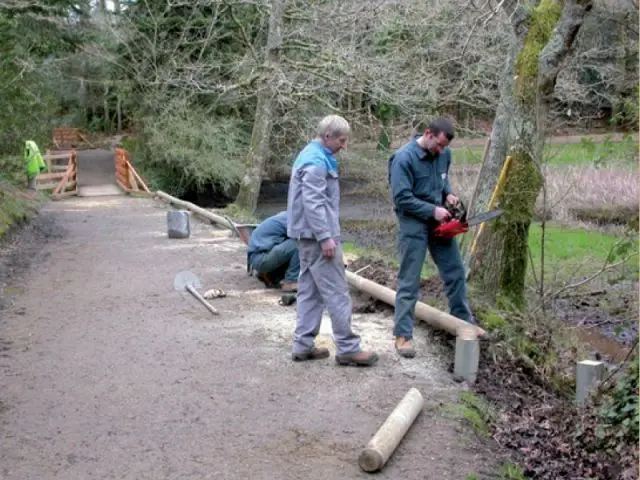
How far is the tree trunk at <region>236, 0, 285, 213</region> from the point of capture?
72.5 feet

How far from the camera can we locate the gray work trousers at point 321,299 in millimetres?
6410

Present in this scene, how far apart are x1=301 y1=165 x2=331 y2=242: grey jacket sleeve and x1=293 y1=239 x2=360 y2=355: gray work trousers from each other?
0.20 metres

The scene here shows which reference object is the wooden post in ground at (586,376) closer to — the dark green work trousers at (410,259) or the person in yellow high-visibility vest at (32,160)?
the dark green work trousers at (410,259)

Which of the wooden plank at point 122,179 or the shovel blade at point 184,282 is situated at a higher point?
the shovel blade at point 184,282

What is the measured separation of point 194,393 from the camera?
6.02m

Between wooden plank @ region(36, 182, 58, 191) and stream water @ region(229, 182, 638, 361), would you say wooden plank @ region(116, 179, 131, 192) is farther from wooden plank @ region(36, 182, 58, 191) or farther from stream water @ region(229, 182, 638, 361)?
stream water @ region(229, 182, 638, 361)

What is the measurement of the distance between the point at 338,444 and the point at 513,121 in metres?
5.33

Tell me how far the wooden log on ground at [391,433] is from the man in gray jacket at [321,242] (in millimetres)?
963

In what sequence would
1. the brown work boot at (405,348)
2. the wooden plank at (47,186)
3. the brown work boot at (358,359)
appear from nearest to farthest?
1. the brown work boot at (358,359)
2. the brown work boot at (405,348)
3. the wooden plank at (47,186)

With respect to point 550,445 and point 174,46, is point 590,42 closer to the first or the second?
point 174,46

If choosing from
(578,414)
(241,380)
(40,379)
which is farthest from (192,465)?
(578,414)

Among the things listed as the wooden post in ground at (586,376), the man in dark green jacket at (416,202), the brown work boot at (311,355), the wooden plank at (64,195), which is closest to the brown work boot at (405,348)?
the man in dark green jacket at (416,202)

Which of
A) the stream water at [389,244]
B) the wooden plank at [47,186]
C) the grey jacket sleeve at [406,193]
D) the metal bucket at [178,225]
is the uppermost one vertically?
the grey jacket sleeve at [406,193]

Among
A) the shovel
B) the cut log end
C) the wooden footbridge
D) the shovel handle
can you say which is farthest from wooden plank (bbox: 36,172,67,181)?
the cut log end
